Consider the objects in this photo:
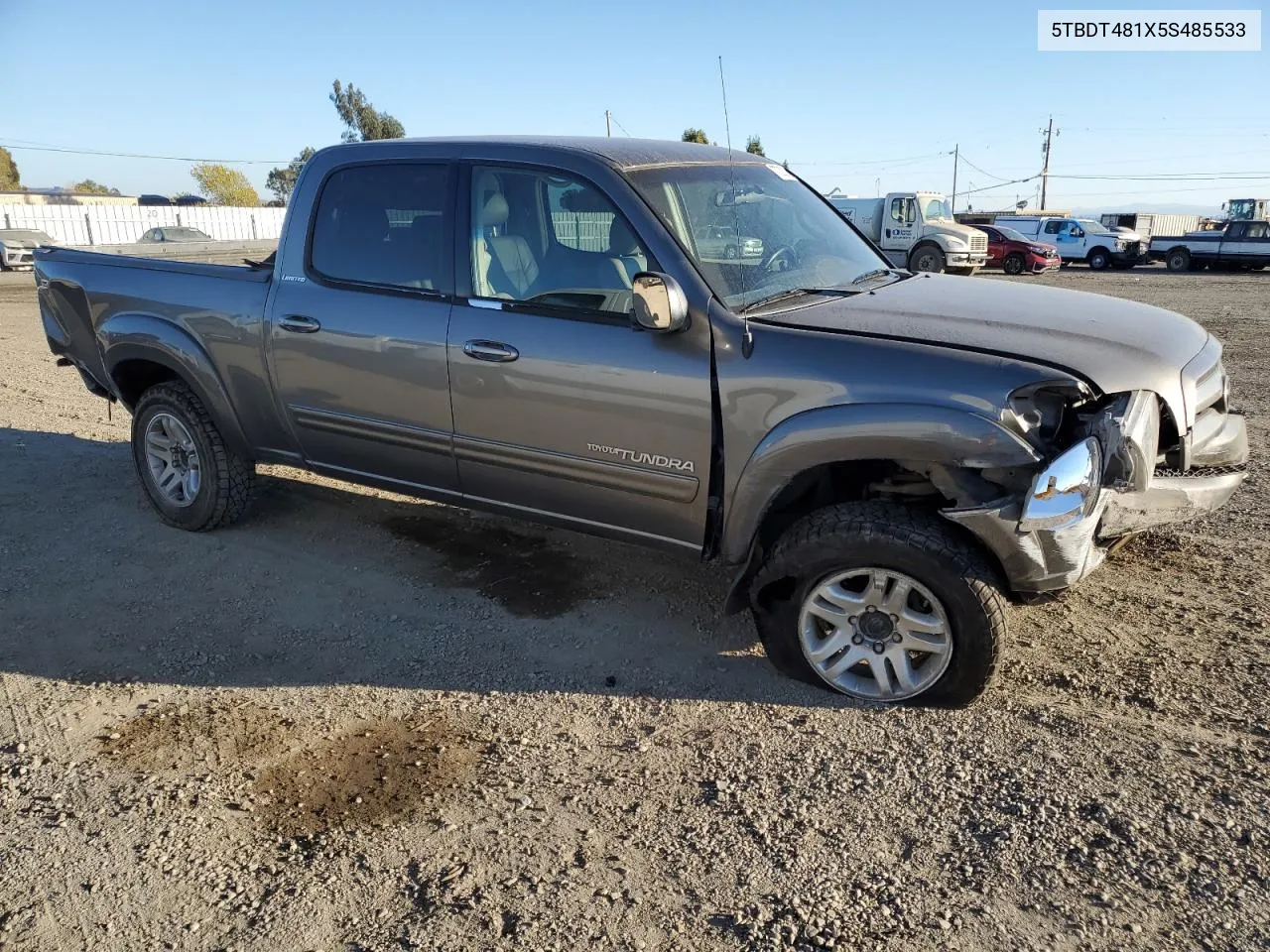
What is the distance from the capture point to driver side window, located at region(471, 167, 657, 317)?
146 inches

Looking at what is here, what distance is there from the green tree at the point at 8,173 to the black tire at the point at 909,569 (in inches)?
4066

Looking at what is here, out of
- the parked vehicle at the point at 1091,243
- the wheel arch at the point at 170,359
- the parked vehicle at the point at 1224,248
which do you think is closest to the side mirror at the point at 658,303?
the wheel arch at the point at 170,359

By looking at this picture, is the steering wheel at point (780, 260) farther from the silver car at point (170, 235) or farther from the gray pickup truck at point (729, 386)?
the silver car at point (170, 235)

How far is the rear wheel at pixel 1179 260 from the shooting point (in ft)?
97.7

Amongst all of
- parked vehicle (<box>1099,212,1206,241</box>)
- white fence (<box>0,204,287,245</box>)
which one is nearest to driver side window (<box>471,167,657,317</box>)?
white fence (<box>0,204,287,245</box>)

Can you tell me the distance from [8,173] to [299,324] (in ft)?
346

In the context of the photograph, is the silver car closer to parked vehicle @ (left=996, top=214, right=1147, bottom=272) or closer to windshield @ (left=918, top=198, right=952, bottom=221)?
windshield @ (left=918, top=198, right=952, bottom=221)

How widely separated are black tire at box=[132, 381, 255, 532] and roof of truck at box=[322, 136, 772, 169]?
165 centimetres

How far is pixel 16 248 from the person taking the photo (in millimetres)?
27000

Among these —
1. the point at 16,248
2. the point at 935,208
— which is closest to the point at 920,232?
the point at 935,208

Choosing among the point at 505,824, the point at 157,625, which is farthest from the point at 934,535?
the point at 157,625

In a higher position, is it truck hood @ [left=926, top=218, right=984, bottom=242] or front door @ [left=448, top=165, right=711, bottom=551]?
front door @ [left=448, top=165, right=711, bottom=551]

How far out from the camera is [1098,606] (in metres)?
4.12

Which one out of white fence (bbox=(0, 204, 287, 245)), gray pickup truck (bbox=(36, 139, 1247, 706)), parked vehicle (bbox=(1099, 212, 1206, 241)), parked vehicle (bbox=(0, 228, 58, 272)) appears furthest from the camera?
parked vehicle (bbox=(1099, 212, 1206, 241))
